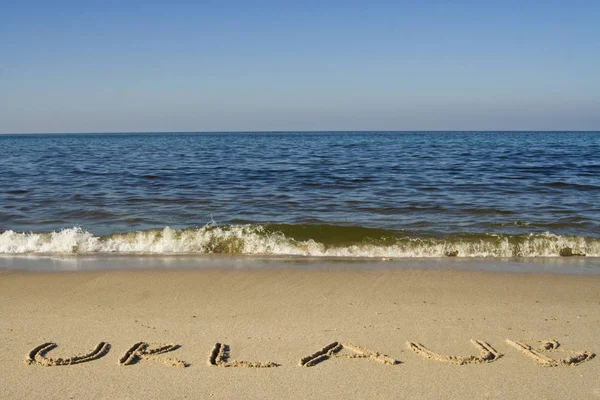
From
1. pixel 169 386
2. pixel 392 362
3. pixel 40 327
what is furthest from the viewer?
pixel 40 327

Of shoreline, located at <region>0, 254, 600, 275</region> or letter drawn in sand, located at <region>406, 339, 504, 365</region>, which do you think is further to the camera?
shoreline, located at <region>0, 254, 600, 275</region>

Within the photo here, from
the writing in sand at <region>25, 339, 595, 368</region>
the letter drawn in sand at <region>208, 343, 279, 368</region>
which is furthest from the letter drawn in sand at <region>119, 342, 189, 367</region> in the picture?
the letter drawn in sand at <region>208, 343, 279, 368</region>

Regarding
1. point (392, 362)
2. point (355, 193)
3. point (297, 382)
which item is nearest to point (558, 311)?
point (392, 362)

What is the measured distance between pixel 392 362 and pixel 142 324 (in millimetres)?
2312

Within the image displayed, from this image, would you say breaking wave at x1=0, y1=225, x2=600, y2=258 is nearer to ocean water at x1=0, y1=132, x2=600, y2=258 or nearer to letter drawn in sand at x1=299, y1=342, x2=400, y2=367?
ocean water at x1=0, y1=132, x2=600, y2=258

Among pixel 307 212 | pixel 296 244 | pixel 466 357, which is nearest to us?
pixel 466 357

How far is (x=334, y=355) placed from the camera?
4.10 meters

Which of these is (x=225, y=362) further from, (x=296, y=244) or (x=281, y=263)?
(x=296, y=244)

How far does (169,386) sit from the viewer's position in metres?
3.60

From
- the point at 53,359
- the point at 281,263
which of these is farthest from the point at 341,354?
the point at 281,263

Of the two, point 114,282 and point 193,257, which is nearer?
point 114,282

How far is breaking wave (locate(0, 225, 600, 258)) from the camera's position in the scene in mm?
8352

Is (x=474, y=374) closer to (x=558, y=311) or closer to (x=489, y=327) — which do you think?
(x=489, y=327)

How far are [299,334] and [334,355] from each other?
1.73ft
